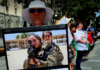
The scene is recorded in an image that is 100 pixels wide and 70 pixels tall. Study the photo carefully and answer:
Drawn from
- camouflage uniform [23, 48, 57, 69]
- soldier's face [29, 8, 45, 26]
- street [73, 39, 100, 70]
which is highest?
soldier's face [29, 8, 45, 26]

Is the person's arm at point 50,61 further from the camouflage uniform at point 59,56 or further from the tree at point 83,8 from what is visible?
the tree at point 83,8

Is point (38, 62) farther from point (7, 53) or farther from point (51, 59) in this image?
point (7, 53)

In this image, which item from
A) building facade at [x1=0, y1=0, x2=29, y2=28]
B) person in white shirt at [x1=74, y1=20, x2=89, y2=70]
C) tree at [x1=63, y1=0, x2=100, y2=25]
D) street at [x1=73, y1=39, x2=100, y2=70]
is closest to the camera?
person in white shirt at [x1=74, y1=20, x2=89, y2=70]

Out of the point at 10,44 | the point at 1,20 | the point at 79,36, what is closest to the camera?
the point at 10,44

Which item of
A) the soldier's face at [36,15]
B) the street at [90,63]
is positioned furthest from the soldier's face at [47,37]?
the street at [90,63]

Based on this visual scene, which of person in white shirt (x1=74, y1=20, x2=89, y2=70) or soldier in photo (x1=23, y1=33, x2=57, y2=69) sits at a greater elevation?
soldier in photo (x1=23, y1=33, x2=57, y2=69)

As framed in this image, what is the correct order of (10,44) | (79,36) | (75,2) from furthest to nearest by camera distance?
(75,2) < (79,36) < (10,44)

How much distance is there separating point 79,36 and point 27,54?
3.94 m

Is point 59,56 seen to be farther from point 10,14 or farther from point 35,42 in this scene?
point 10,14

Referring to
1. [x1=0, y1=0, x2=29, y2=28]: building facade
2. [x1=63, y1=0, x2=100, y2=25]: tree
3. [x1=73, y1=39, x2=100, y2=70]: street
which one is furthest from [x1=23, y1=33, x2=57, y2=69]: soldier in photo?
[x1=63, y1=0, x2=100, y2=25]: tree

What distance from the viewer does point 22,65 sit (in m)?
1.76

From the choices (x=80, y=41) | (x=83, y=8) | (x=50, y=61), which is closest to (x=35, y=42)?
(x=50, y=61)

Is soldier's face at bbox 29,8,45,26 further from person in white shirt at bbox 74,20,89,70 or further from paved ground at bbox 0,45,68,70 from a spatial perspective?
person in white shirt at bbox 74,20,89,70

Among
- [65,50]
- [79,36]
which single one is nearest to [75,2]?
[79,36]
